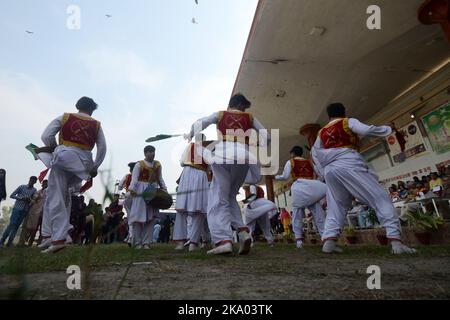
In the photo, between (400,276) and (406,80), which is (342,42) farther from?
(400,276)

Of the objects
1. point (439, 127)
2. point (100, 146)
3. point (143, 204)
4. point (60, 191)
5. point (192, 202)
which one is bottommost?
point (60, 191)

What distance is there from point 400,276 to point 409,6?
6870mm

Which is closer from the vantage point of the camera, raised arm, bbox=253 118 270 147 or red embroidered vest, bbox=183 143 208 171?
raised arm, bbox=253 118 270 147

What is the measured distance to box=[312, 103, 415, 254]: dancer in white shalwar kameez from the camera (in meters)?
3.26

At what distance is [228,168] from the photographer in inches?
134

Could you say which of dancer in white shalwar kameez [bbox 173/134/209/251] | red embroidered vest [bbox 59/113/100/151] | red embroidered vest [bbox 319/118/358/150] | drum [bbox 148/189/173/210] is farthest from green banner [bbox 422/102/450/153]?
red embroidered vest [bbox 59/113/100/151]

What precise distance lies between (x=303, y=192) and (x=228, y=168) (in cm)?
239

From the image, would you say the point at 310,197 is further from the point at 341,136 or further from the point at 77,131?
the point at 77,131

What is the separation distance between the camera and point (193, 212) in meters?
4.96

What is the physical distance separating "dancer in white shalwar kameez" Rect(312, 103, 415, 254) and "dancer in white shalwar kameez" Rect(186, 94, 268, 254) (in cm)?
83

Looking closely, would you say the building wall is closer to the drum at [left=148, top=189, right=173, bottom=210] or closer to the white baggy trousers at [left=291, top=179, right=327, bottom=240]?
the white baggy trousers at [left=291, top=179, right=327, bottom=240]

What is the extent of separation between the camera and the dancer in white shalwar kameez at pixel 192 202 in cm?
492

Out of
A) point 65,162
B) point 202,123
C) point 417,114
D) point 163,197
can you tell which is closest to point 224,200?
Answer: point 202,123
